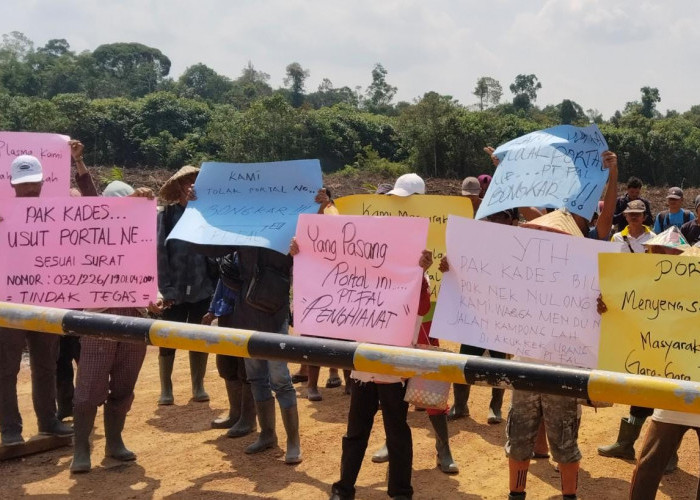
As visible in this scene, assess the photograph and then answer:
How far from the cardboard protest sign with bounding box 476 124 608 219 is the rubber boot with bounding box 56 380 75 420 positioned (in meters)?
4.09

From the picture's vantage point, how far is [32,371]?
6363 millimetres

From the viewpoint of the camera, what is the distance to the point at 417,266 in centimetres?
457

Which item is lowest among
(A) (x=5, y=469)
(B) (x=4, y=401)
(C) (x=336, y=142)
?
(A) (x=5, y=469)

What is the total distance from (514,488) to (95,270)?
2.98 metres

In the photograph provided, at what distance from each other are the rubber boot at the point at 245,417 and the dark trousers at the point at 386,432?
1.83 m

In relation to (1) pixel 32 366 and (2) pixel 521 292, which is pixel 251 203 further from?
(1) pixel 32 366

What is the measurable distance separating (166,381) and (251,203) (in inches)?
112

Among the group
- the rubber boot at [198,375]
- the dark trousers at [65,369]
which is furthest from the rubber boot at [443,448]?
the dark trousers at [65,369]

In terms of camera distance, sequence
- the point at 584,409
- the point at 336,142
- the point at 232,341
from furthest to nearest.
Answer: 1. the point at 336,142
2. the point at 584,409
3. the point at 232,341

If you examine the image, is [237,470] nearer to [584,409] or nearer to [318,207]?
[318,207]

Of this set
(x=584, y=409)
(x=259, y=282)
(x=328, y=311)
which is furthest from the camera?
(x=584, y=409)

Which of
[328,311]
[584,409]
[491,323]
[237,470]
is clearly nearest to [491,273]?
[491,323]

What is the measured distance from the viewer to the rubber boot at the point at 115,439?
6.01 m

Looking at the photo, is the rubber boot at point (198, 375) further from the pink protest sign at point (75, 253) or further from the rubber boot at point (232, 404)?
the pink protest sign at point (75, 253)
